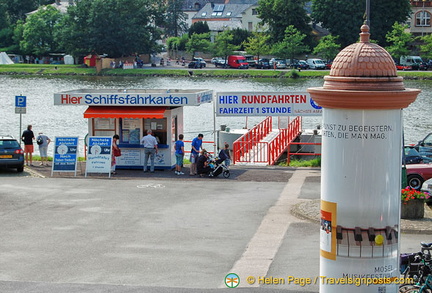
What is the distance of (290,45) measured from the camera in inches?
4523

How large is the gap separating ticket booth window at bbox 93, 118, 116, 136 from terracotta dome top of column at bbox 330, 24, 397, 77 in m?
19.7

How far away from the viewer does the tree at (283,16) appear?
120m

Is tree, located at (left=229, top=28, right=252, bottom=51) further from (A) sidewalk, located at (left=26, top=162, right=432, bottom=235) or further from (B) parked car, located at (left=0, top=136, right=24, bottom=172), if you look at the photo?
(B) parked car, located at (left=0, top=136, right=24, bottom=172)

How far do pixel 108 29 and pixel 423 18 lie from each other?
160 ft

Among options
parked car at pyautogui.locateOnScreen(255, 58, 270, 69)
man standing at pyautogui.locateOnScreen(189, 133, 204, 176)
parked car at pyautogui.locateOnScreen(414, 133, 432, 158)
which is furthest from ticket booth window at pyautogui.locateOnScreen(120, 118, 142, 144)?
parked car at pyautogui.locateOnScreen(255, 58, 270, 69)

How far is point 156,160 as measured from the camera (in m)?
28.1

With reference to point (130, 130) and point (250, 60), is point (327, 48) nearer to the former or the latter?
point (250, 60)

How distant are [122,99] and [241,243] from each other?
1258 cm

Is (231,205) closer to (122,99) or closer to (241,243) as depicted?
(241,243)

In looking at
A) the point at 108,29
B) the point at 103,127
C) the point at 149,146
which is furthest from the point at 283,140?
the point at 108,29

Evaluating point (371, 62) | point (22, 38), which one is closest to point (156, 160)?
point (371, 62)

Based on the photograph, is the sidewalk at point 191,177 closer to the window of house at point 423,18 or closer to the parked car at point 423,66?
the parked car at point 423,66

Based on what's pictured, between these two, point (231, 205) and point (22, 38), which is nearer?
point (231, 205)

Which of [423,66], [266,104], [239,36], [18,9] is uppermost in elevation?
[18,9]
